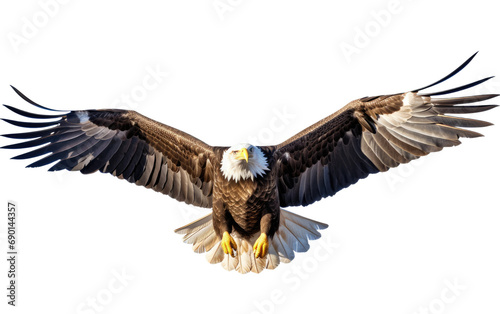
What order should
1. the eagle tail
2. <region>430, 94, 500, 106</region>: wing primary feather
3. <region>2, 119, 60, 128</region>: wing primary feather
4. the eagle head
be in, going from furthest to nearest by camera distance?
Result: the eagle tail < <region>2, 119, 60, 128</region>: wing primary feather < the eagle head < <region>430, 94, 500, 106</region>: wing primary feather

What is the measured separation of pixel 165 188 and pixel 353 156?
2037 millimetres

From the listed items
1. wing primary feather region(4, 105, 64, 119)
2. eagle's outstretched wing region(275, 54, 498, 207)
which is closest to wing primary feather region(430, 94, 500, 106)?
eagle's outstretched wing region(275, 54, 498, 207)

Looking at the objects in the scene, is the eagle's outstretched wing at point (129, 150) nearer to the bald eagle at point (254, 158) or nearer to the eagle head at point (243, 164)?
the bald eagle at point (254, 158)

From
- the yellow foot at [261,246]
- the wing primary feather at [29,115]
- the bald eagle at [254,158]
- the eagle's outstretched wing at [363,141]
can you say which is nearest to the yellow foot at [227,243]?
the bald eagle at [254,158]

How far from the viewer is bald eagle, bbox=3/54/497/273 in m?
9.05

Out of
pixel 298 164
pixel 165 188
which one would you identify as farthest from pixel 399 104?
pixel 165 188

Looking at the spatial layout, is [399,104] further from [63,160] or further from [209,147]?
[63,160]

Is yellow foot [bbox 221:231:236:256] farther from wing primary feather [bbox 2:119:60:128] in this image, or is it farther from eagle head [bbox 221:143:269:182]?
wing primary feather [bbox 2:119:60:128]

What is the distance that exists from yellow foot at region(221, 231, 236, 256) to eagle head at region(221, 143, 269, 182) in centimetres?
61

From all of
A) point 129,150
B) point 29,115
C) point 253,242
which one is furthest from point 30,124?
point 253,242

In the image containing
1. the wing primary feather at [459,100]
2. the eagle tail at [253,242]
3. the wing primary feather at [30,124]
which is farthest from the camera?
the eagle tail at [253,242]

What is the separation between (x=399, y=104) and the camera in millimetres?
9219

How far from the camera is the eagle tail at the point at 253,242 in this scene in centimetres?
968

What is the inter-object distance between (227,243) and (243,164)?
2.74 ft
